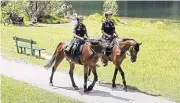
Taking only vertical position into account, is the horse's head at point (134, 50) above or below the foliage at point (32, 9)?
above

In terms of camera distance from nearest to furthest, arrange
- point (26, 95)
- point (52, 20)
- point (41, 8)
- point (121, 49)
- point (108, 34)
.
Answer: point (26, 95) → point (121, 49) → point (108, 34) → point (52, 20) → point (41, 8)

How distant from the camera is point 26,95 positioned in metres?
19.0

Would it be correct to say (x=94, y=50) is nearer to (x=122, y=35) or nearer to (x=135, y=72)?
(x=135, y=72)

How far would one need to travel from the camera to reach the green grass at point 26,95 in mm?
18266

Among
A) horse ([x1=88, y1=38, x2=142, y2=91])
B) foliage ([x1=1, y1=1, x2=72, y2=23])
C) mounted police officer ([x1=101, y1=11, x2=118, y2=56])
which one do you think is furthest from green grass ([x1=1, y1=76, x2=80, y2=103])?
foliage ([x1=1, y1=1, x2=72, y2=23])

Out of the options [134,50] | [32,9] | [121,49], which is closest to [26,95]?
[121,49]

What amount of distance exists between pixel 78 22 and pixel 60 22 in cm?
4076

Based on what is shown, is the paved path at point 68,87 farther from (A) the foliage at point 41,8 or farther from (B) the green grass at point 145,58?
(A) the foliage at point 41,8

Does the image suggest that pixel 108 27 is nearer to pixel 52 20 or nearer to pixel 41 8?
pixel 52 20

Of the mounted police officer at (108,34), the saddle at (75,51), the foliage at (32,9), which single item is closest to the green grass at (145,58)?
the mounted police officer at (108,34)

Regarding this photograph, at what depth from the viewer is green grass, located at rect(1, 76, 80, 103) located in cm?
1827

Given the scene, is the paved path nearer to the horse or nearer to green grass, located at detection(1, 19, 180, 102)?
the horse

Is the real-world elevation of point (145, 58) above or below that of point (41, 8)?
below

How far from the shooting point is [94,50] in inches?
798
